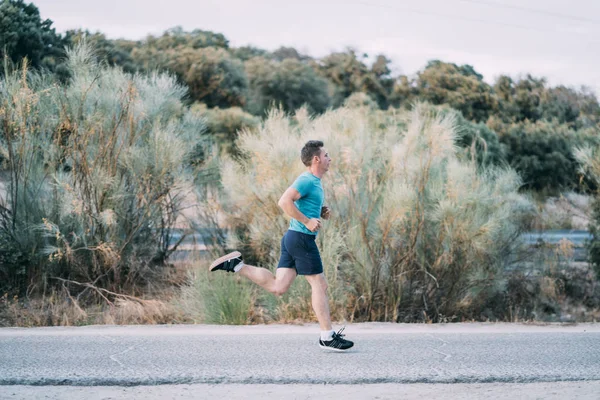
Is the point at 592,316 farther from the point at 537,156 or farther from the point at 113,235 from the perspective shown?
the point at 537,156

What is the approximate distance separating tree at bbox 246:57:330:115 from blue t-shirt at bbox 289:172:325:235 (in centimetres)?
2928

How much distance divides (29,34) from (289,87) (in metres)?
19.3

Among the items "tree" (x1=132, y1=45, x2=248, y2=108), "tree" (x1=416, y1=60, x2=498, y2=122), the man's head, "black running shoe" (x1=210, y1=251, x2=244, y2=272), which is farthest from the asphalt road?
"tree" (x1=416, y1=60, x2=498, y2=122)

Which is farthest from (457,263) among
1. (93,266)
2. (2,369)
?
(2,369)

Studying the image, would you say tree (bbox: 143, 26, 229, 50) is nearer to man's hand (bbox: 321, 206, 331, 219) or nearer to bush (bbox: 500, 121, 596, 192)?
bush (bbox: 500, 121, 596, 192)

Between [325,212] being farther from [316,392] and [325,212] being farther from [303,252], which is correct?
[316,392]

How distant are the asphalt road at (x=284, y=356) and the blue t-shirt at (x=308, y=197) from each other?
1190mm

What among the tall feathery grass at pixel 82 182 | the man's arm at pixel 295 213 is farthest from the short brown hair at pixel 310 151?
the tall feathery grass at pixel 82 182

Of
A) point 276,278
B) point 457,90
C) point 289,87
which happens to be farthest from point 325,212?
point 457,90

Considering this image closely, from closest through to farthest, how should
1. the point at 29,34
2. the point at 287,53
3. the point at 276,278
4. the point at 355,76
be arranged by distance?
1. the point at 276,278
2. the point at 29,34
3. the point at 355,76
4. the point at 287,53

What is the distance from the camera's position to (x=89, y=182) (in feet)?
34.7

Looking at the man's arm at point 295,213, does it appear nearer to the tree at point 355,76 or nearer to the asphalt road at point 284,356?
the asphalt road at point 284,356

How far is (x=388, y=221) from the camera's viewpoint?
9.89 m

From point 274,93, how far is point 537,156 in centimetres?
1341
